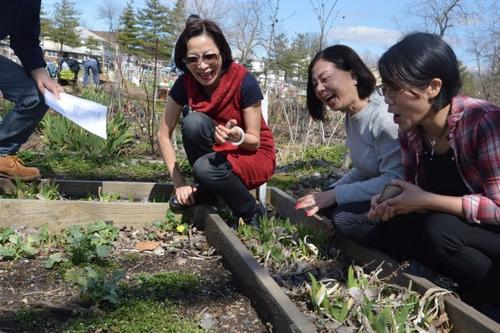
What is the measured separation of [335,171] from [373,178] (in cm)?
305

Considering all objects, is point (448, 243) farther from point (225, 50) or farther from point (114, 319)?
point (225, 50)

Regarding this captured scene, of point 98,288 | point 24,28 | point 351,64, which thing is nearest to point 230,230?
point 98,288

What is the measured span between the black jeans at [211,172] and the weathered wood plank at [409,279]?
0.40 m

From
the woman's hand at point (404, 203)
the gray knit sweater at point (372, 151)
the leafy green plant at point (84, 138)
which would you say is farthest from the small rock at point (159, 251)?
the leafy green plant at point (84, 138)

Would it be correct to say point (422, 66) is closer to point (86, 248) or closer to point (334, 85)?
point (334, 85)

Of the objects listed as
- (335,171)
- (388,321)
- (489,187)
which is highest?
(489,187)

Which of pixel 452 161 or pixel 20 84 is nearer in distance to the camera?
pixel 452 161

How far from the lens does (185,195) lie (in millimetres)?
2986

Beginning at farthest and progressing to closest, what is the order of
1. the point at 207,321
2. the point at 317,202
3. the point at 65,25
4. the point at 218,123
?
the point at 65,25 < the point at 218,123 < the point at 317,202 < the point at 207,321

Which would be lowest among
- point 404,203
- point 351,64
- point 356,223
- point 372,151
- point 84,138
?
point 84,138

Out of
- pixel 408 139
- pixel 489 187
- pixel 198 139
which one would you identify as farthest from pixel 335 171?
pixel 489 187

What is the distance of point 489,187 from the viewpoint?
1917 mm

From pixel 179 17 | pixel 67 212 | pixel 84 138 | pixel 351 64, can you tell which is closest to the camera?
pixel 351 64

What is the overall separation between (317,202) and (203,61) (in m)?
0.98
